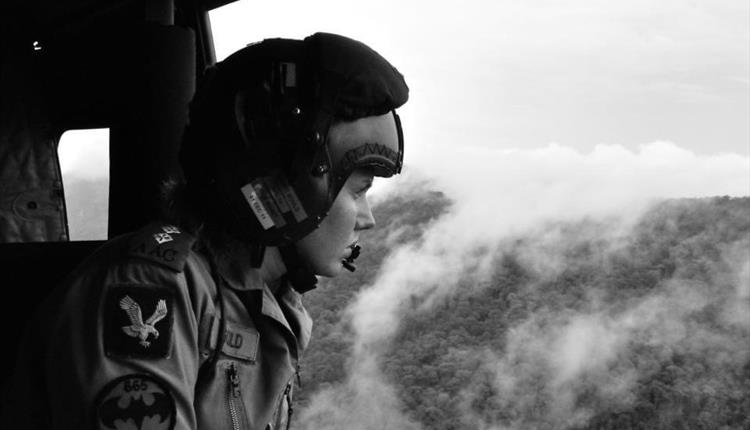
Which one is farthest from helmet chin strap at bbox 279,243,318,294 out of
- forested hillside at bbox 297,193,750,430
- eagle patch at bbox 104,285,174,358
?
forested hillside at bbox 297,193,750,430

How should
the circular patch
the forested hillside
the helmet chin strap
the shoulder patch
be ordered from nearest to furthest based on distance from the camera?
the circular patch
the shoulder patch
the helmet chin strap
the forested hillside

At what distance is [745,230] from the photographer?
1096 inches

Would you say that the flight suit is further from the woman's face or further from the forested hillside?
the forested hillside

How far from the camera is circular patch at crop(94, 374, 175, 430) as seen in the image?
3.14ft

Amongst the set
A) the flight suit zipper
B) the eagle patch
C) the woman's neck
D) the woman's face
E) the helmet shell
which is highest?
the helmet shell

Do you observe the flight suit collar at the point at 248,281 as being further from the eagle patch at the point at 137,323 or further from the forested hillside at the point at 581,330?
the forested hillside at the point at 581,330

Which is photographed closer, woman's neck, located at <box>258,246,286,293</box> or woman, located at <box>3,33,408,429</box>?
woman, located at <box>3,33,408,429</box>

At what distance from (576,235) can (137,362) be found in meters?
32.3

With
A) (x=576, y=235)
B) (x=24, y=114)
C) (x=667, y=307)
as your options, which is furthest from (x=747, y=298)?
(x=24, y=114)

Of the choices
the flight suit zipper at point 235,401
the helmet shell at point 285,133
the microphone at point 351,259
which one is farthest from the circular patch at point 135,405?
the microphone at point 351,259

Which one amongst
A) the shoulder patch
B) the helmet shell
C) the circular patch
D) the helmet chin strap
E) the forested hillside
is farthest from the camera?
the forested hillside

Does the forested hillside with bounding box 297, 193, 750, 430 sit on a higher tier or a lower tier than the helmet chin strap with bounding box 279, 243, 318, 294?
lower

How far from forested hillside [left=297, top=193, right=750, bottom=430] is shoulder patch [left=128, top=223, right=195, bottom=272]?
1765cm

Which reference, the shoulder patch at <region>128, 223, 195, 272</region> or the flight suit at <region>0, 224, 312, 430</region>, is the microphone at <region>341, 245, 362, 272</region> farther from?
the shoulder patch at <region>128, 223, 195, 272</region>
